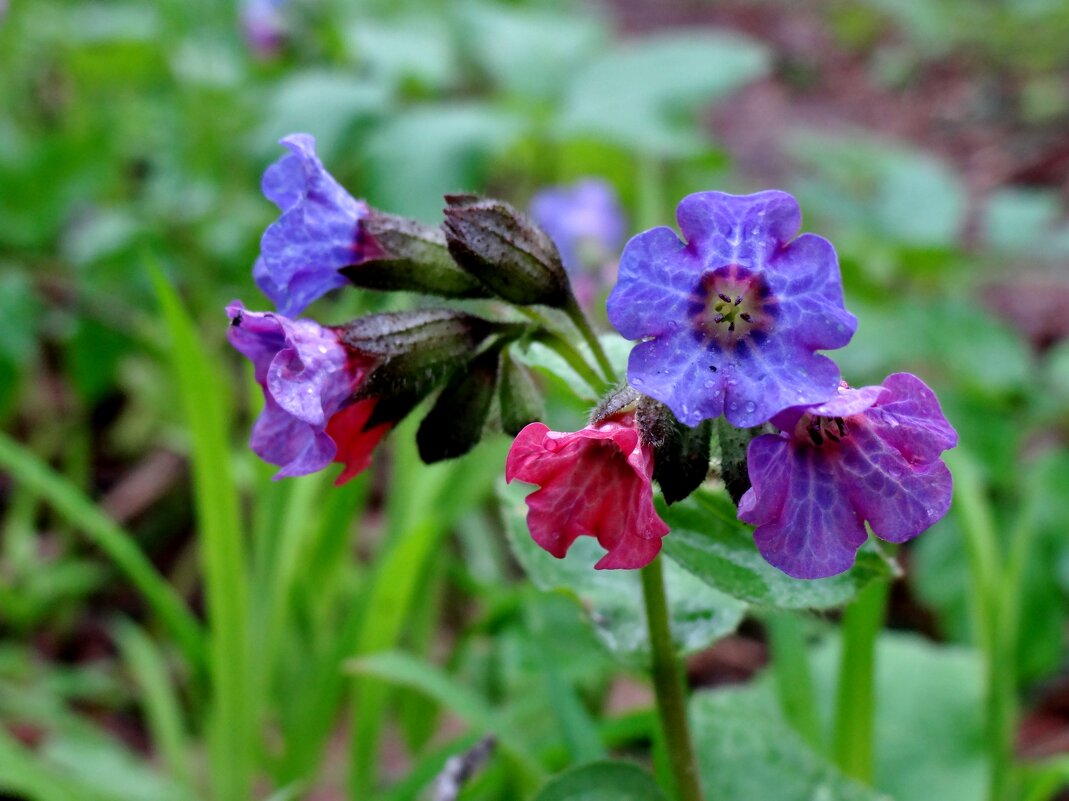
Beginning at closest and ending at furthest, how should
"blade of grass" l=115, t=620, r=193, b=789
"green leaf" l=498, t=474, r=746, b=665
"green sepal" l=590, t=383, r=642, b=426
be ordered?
"green sepal" l=590, t=383, r=642, b=426 < "green leaf" l=498, t=474, r=746, b=665 < "blade of grass" l=115, t=620, r=193, b=789

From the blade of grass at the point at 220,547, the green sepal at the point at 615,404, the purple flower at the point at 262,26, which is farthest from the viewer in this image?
the purple flower at the point at 262,26

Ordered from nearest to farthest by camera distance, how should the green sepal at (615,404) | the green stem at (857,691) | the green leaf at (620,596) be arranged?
the green sepal at (615,404), the green leaf at (620,596), the green stem at (857,691)

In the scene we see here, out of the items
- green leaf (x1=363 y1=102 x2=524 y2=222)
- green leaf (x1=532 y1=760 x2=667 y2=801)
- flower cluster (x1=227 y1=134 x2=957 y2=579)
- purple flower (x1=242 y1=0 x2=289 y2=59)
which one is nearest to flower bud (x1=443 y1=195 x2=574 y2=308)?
flower cluster (x1=227 y1=134 x2=957 y2=579)

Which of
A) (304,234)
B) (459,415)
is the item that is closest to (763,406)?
(459,415)

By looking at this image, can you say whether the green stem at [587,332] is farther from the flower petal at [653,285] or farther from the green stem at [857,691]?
the green stem at [857,691]

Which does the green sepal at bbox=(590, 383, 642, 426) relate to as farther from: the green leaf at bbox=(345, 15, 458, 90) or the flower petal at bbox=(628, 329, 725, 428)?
the green leaf at bbox=(345, 15, 458, 90)

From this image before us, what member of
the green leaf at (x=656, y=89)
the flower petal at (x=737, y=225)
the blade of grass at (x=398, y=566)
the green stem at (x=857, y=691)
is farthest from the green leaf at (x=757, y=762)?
the green leaf at (x=656, y=89)

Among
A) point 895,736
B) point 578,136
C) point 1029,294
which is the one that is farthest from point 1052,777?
point 1029,294
